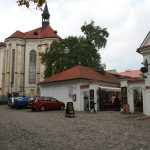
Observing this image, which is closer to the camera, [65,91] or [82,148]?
[82,148]

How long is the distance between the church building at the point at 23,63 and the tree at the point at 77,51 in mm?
17328

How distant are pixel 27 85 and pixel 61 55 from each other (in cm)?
2219

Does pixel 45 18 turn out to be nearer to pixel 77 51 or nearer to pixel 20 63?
pixel 20 63

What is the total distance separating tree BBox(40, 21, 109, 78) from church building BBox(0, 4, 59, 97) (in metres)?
17.3

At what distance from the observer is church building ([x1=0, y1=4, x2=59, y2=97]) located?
6881 centimetres

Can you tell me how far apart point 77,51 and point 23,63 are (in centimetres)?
2582

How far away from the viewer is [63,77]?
118 ft

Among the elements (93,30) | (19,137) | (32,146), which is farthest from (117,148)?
(93,30)

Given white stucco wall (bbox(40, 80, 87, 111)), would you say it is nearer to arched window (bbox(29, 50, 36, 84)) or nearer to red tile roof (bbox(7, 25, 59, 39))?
arched window (bbox(29, 50, 36, 84))

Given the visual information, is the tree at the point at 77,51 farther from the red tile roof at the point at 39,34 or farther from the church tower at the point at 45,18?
the church tower at the point at 45,18

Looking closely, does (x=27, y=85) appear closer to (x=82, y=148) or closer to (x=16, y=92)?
(x=16, y=92)

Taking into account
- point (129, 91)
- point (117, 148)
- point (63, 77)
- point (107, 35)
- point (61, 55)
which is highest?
point (107, 35)

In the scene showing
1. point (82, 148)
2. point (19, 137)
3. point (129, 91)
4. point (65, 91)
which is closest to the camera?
point (82, 148)

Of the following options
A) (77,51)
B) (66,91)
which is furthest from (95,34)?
(66,91)
